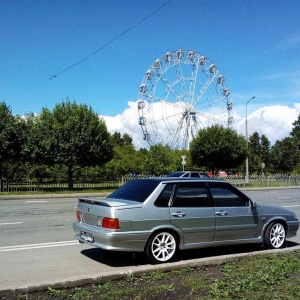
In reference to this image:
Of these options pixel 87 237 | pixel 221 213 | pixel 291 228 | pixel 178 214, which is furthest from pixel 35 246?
pixel 291 228

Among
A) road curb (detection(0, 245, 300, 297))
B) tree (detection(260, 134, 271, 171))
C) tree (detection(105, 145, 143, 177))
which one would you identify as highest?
tree (detection(260, 134, 271, 171))

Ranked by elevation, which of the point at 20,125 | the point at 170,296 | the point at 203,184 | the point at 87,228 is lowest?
the point at 170,296

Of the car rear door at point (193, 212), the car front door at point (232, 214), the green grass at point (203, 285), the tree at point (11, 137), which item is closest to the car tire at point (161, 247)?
the car rear door at point (193, 212)

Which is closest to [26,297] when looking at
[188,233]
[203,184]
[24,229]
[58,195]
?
[188,233]

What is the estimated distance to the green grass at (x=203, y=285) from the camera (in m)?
5.12

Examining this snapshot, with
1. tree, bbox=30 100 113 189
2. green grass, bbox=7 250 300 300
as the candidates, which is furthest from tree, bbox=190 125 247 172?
green grass, bbox=7 250 300 300

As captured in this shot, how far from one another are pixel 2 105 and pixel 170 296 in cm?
2880

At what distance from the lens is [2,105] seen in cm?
3141

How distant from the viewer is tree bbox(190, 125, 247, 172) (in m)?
43.9

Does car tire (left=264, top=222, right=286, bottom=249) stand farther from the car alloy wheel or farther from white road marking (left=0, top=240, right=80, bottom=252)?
white road marking (left=0, top=240, right=80, bottom=252)

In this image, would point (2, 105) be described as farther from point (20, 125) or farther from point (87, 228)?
point (87, 228)

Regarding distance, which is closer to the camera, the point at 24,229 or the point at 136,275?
the point at 136,275

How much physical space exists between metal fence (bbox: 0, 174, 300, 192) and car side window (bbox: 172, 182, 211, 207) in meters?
24.0

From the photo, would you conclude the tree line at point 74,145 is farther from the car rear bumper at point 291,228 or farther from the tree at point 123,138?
the tree at point 123,138
